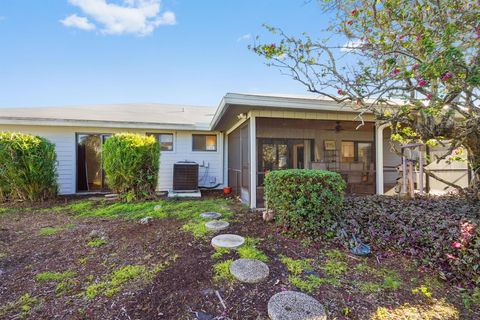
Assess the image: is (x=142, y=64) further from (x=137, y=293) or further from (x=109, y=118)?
(x=137, y=293)

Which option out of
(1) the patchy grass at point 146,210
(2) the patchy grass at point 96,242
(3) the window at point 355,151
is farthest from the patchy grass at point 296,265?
(3) the window at point 355,151

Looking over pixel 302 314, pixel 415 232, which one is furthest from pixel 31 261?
pixel 415 232

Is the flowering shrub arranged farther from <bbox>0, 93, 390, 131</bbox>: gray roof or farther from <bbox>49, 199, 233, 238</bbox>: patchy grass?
<bbox>49, 199, 233, 238</bbox>: patchy grass

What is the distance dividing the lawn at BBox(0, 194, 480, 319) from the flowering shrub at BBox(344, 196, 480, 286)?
0.18 m

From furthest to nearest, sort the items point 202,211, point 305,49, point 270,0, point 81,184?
point 81,184
point 270,0
point 202,211
point 305,49

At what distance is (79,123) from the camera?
295 inches

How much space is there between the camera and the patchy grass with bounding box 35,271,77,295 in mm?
2307

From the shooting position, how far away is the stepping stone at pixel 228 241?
120 inches

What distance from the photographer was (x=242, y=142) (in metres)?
6.48

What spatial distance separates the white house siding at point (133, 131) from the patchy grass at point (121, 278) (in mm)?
6255

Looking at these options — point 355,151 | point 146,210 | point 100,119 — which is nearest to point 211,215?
point 146,210

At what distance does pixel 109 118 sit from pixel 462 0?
9.12m

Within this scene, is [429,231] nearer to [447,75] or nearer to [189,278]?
[447,75]

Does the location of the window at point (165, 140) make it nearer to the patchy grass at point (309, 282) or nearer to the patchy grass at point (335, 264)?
the patchy grass at point (335, 264)
